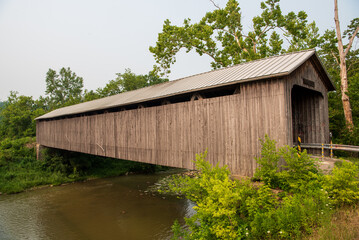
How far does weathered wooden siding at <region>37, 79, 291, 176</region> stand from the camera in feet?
19.0

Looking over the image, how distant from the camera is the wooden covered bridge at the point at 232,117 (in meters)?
5.78

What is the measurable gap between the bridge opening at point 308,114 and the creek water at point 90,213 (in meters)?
5.99

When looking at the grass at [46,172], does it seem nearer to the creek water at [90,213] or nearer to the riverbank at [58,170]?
the riverbank at [58,170]

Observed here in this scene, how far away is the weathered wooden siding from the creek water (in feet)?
9.05

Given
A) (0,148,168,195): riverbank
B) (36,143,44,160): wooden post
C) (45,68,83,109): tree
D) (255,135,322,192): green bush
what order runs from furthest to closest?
(45,68,83,109): tree
(36,143,44,160): wooden post
(0,148,168,195): riverbank
(255,135,322,192): green bush

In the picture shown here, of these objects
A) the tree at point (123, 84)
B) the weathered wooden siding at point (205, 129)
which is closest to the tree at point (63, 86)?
the tree at point (123, 84)

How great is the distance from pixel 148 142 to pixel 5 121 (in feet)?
93.9

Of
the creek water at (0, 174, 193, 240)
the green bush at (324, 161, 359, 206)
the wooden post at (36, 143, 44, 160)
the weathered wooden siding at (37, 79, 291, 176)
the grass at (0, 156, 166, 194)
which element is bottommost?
the creek water at (0, 174, 193, 240)

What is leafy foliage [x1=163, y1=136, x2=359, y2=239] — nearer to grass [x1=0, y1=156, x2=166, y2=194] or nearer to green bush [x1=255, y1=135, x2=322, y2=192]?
green bush [x1=255, y1=135, x2=322, y2=192]

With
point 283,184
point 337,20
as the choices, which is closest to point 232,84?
point 283,184

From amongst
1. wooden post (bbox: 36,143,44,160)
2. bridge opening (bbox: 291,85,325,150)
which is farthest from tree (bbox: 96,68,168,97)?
bridge opening (bbox: 291,85,325,150)

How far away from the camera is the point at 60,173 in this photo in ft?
60.5

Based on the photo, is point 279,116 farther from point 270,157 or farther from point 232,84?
point 232,84

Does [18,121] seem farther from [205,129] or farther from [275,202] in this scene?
[275,202]
